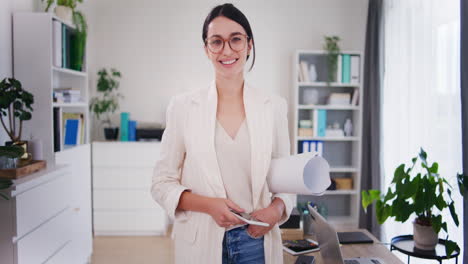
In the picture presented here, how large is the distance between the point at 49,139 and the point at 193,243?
2.08m

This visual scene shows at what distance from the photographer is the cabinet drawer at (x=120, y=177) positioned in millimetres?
4438

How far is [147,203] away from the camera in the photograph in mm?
4473

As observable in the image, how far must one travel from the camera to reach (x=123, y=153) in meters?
4.44

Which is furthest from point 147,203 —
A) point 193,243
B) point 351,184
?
point 193,243

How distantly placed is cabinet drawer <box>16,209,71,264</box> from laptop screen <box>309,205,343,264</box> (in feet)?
5.15

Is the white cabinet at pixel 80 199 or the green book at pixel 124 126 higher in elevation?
the green book at pixel 124 126

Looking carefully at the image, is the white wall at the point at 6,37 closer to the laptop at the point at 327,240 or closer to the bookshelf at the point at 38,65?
the bookshelf at the point at 38,65

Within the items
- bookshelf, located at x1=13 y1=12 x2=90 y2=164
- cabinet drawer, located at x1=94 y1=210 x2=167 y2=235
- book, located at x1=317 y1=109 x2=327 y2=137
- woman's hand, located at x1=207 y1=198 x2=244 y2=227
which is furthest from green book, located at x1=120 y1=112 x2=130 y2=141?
woman's hand, located at x1=207 y1=198 x2=244 y2=227

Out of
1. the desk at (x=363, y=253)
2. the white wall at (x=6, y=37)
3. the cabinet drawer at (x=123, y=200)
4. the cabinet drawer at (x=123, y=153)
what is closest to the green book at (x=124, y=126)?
the cabinet drawer at (x=123, y=153)

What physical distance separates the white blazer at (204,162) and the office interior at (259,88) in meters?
1.32

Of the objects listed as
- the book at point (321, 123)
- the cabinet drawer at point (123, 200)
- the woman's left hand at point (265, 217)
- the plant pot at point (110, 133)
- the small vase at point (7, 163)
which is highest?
the book at point (321, 123)

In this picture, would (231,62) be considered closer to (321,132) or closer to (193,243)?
(193,243)

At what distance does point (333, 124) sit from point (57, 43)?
3362 mm

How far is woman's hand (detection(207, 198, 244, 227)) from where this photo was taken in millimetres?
1194
